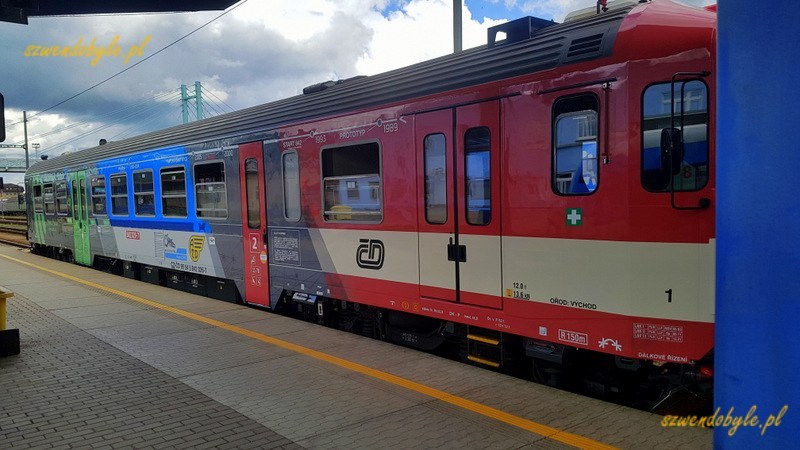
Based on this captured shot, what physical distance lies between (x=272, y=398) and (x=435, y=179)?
256 centimetres

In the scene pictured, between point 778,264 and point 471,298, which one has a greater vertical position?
point 778,264

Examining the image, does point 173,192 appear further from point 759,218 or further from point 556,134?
point 759,218

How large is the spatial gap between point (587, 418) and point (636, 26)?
2989mm

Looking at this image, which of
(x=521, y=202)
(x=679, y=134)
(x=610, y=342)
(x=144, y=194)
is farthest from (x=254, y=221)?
(x=679, y=134)

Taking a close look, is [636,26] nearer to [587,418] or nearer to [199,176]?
[587,418]

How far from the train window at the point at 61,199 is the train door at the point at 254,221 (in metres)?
10.0

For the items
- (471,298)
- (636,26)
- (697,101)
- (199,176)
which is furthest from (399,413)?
(199,176)

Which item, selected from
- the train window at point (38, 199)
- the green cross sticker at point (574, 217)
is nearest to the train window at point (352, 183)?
the green cross sticker at point (574, 217)

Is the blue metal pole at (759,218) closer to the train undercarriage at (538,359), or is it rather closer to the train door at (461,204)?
the train undercarriage at (538,359)

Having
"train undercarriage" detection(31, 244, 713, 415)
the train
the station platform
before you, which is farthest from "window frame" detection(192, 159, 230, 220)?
the station platform

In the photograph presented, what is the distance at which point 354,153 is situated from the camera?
22.6ft

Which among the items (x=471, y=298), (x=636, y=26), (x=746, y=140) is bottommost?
(x=471, y=298)

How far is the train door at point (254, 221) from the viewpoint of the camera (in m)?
8.51

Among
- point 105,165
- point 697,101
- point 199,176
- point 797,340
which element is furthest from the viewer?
point 105,165
